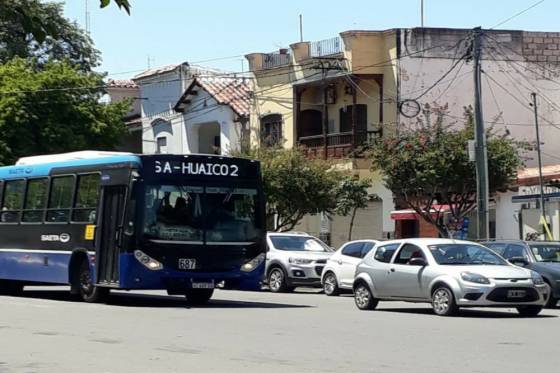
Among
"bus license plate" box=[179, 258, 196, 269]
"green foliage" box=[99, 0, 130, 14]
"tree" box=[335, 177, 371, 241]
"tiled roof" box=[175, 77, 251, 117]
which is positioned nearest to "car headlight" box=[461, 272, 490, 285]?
"bus license plate" box=[179, 258, 196, 269]

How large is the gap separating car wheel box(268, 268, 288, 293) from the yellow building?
11.9 m

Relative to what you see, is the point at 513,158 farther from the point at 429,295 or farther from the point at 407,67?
the point at 429,295

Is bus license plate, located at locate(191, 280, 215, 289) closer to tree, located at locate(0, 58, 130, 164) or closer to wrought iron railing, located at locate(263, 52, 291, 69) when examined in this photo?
tree, located at locate(0, 58, 130, 164)

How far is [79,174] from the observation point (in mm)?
Answer: 24234

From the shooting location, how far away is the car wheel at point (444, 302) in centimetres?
2027

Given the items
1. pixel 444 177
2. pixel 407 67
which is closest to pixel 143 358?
pixel 444 177

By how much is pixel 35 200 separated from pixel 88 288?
3.50m

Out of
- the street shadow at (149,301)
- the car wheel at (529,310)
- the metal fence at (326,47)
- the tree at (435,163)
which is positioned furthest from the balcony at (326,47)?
the car wheel at (529,310)

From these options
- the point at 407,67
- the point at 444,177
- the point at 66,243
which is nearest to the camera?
the point at 66,243

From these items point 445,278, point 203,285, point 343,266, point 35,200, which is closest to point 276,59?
point 343,266

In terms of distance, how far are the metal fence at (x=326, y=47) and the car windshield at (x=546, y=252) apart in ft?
72.7

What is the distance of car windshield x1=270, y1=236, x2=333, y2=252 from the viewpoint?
32.2m

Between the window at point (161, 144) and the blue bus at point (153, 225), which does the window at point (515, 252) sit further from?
the window at point (161, 144)

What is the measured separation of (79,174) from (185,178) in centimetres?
309
